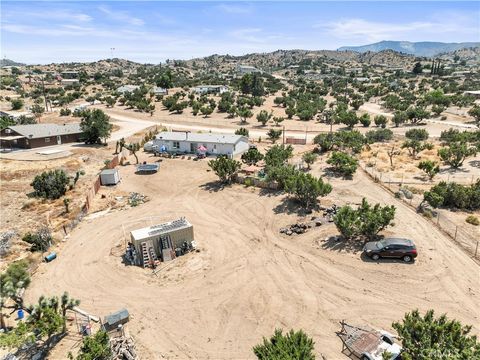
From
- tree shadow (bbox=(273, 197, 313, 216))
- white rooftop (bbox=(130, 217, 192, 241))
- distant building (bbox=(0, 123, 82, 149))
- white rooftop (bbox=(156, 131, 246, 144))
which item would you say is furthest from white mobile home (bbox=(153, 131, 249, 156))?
white rooftop (bbox=(130, 217, 192, 241))

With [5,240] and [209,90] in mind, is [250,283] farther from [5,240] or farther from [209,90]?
[209,90]

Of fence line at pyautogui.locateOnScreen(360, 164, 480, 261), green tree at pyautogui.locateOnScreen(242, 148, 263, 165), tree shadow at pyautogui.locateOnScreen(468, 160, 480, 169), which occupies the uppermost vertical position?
green tree at pyautogui.locateOnScreen(242, 148, 263, 165)

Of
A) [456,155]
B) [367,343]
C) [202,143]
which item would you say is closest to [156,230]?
[367,343]

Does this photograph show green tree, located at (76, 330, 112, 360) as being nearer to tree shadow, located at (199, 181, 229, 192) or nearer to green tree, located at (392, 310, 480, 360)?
green tree, located at (392, 310, 480, 360)

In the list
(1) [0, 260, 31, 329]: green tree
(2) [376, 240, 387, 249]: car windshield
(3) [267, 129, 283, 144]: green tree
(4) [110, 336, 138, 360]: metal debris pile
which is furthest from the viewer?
(3) [267, 129, 283, 144]: green tree

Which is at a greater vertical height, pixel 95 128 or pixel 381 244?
pixel 95 128

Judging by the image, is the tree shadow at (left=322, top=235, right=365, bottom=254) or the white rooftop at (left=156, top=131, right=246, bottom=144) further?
the white rooftop at (left=156, top=131, right=246, bottom=144)

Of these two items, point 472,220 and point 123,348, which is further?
point 472,220
